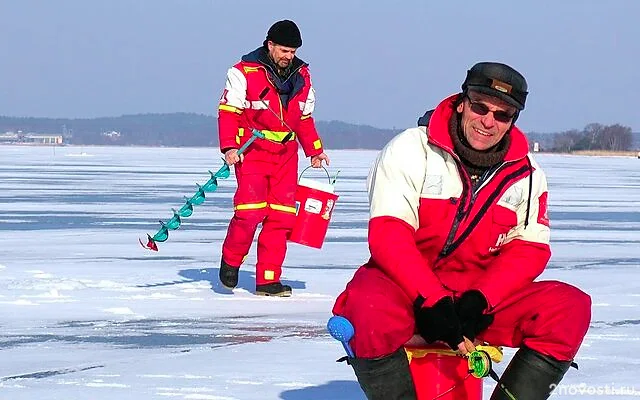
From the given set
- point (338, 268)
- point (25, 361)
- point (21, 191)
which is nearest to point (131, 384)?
point (25, 361)

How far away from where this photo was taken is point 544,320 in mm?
3223

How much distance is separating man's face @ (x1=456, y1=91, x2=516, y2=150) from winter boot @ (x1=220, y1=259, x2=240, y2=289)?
3626 millimetres

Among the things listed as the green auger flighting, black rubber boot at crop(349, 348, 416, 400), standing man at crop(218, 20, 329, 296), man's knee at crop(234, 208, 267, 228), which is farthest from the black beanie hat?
black rubber boot at crop(349, 348, 416, 400)

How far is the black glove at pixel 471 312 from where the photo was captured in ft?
10.4

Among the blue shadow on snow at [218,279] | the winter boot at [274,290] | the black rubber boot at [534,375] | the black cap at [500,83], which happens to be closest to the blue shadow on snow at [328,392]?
the black rubber boot at [534,375]

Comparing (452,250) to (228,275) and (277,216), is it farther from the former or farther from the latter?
(228,275)

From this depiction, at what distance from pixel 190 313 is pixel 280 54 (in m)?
1.58

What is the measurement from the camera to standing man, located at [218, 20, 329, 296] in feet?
21.9

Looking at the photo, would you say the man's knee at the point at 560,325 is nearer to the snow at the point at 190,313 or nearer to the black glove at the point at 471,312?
the black glove at the point at 471,312

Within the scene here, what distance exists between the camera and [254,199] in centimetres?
675

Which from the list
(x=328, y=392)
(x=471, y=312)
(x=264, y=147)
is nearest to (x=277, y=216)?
(x=264, y=147)

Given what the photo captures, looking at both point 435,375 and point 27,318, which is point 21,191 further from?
point 435,375

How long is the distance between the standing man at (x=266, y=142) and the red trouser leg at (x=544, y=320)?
339cm

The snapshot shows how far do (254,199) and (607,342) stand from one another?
2365mm
